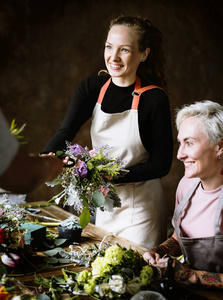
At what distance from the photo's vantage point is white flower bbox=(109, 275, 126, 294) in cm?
148

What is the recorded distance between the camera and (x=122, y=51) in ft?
8.44

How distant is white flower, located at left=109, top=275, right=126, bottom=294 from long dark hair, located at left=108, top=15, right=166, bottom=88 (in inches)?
64.4

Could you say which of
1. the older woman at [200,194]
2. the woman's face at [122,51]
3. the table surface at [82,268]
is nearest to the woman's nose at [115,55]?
the woman's face at [122,51]

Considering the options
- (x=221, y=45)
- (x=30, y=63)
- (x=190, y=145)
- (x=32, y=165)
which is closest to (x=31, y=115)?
(x=30, y=63)

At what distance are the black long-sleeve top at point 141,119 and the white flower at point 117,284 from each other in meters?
1.03

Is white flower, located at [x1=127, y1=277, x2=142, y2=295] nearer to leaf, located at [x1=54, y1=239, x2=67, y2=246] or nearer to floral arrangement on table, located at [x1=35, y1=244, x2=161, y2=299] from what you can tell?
floral arrangement on table, located at [x1=35, y1=244, x2=161, y2=299]

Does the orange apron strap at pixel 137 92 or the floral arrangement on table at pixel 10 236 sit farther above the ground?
the orange apron strap at pixel 137 92

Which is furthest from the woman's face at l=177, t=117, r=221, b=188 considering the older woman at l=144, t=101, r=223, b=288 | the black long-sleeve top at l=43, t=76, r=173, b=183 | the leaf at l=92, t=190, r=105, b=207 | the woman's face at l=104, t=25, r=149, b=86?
the woman's face at l=104, t=25, r=149, b=86

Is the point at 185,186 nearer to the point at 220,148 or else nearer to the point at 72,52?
the point at 220,148

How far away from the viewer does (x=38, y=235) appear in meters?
2.17

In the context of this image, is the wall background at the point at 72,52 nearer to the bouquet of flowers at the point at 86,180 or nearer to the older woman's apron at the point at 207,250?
the bouquet of flowers at the point at 86,180

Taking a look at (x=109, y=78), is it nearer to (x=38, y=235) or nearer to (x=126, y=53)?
(x=126, y=53)

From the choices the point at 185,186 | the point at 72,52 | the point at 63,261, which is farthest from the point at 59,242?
the point at 72,52

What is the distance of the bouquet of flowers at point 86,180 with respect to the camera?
2.12 metres
